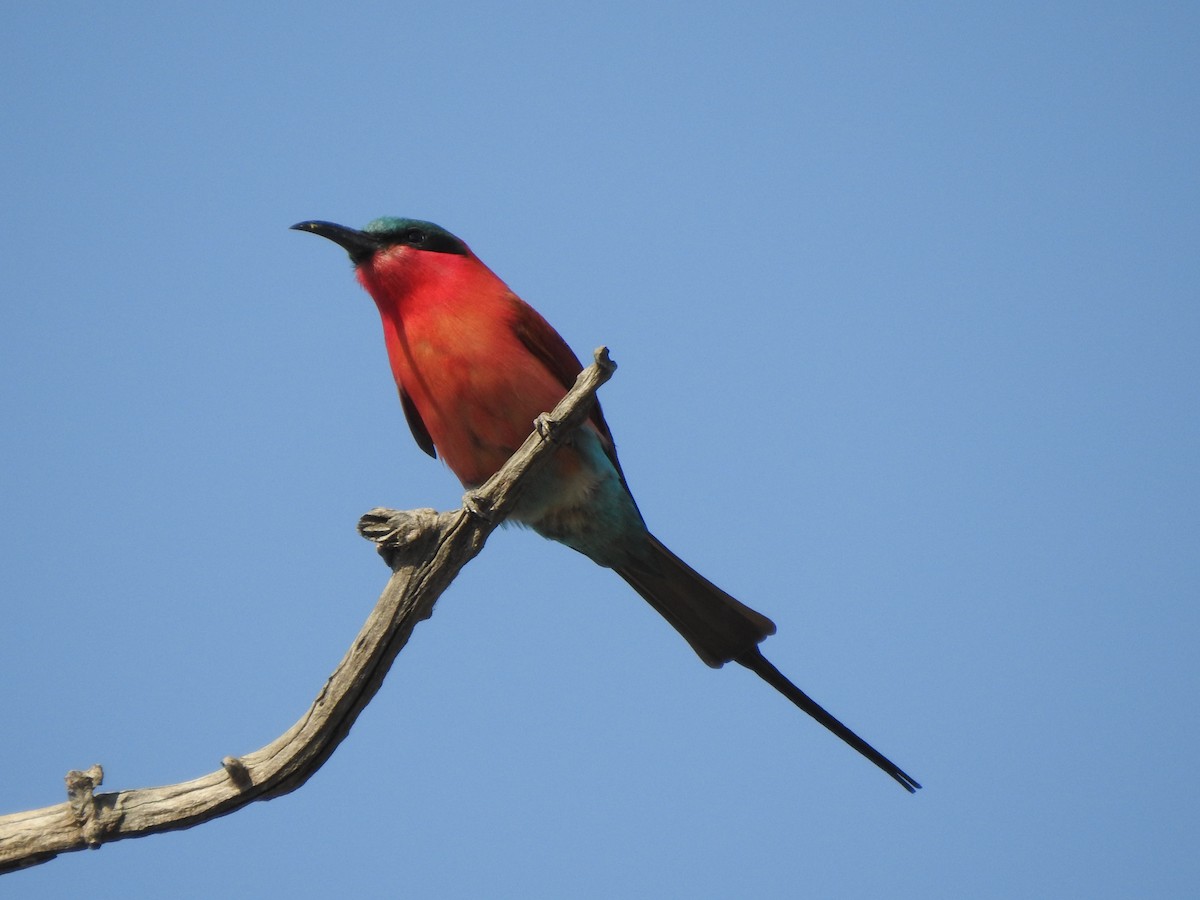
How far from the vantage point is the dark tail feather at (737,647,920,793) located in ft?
13.3

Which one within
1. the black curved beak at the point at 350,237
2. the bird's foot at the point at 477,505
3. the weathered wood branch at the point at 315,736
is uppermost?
the black curved beak at the point at 350,237

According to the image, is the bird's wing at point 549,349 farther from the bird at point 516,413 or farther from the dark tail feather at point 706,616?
the dark tail feather at point 706,616

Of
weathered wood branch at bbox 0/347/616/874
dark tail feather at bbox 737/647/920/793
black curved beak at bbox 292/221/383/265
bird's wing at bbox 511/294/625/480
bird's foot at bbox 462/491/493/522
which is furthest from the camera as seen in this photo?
black curved beak at bbox 292/221/383/265

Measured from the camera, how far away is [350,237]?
186 inches

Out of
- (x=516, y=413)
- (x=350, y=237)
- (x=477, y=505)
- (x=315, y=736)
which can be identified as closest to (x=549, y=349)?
(x=516, y=413)

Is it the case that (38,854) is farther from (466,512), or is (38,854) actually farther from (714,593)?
(714,593)

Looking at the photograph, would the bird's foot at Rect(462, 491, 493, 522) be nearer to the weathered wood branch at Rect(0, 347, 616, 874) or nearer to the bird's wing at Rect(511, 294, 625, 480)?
the weathered wood branch at Rect(0, 347, 616, 874)

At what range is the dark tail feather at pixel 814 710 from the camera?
4.04 meters

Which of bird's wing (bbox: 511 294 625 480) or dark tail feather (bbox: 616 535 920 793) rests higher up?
bird's wing (bbox: 511 294 625 480)

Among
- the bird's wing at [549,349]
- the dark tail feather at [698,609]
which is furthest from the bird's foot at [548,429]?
the dark tail feather at [698,609]

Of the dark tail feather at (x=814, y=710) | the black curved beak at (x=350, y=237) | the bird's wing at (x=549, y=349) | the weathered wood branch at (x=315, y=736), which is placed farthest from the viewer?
the black curved beak at (x=350, y=237)

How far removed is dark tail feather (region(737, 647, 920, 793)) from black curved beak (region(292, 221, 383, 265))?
7.20ft

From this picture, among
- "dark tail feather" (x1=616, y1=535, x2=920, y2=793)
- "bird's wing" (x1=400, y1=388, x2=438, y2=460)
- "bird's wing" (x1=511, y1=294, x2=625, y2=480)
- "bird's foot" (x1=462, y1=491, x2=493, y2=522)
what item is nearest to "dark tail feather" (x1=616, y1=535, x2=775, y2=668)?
"dark tail feather" (x1=616, y1=535, x2=920, y2=793)

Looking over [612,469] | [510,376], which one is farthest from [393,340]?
[612,469]
